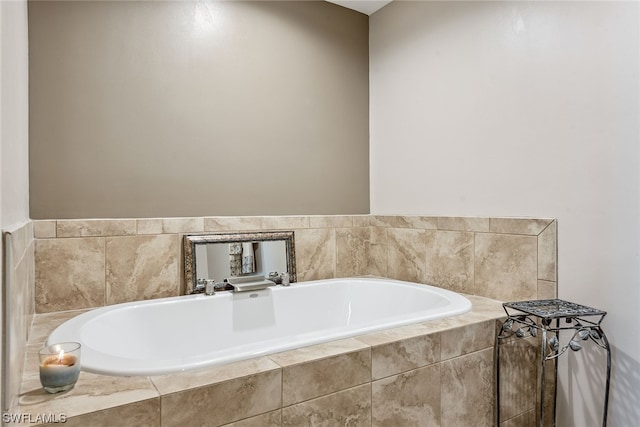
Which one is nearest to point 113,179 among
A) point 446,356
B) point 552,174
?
point 446,356

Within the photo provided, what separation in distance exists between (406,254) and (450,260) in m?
0.35

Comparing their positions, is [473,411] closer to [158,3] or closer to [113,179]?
[113,179]

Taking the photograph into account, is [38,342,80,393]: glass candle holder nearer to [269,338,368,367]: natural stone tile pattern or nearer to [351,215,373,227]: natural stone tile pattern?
[269,338,368,367]: natural stone tile pattern

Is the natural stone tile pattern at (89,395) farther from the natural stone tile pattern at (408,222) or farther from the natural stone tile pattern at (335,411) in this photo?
the natural stone tile pattern at (408,222)

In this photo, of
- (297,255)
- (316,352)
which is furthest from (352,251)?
(316,352)

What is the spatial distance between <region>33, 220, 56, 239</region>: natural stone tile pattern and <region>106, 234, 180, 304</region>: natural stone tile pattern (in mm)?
241

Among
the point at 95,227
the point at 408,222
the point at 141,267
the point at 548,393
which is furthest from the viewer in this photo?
the point at 408,222

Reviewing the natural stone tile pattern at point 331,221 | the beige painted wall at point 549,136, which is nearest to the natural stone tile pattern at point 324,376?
the beige painted wall at point 549,136

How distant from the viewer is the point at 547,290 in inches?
73.4

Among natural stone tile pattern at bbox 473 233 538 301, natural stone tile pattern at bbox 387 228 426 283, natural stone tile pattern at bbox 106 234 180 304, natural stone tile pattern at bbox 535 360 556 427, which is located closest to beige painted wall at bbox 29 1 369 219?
natural stone tile pattern at bbox 106 234 180 304

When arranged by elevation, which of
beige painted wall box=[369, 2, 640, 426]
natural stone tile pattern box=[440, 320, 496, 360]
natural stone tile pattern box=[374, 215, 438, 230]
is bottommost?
natural stone tile pattern box=[440, 320, 496, 360]

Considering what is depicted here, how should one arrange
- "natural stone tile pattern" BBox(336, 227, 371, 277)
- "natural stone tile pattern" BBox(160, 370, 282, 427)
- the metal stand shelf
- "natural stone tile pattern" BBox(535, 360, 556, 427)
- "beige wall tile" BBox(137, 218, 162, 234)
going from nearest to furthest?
"natural stone tile pattern" BBox(160, 370, 282, 427), the metal stand shelf, "natural stone tile pattern" BBox(535, 360, 556, 427), "beige wall tile" BBox(137, 218, 162, 234), "natural stone tile pattern" BBox(336, 227, 371, 277)

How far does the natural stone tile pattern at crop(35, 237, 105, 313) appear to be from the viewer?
1867 millimetres

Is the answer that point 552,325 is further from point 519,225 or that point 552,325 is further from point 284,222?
point 284,222
